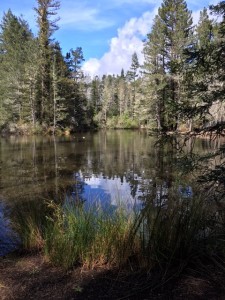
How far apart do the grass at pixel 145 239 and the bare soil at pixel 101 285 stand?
142 mm

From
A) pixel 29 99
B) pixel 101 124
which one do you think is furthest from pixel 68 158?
pixel 101 124

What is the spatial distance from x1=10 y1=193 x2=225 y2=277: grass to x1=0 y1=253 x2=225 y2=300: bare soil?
0.46 ft

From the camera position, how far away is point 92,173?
13844 mm

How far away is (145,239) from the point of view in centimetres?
407

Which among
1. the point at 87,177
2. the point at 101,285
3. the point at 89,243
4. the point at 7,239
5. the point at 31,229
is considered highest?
the point at 89,243

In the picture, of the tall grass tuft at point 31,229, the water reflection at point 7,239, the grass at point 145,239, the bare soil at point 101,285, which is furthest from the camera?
the water reflection at point 7,239

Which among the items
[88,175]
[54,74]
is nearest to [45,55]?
[54,74]

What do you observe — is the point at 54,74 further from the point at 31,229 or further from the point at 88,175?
the point at 31,229

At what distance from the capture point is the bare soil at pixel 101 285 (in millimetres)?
3234

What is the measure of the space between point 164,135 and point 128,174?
9.15 meters

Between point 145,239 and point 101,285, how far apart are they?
837mm

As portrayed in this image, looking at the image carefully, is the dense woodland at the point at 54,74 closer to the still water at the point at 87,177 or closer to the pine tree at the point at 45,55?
the pine tree at the point at 45,55

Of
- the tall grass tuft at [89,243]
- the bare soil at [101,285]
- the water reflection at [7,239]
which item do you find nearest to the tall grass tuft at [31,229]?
the water reflection at [7,239]

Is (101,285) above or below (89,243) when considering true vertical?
below
